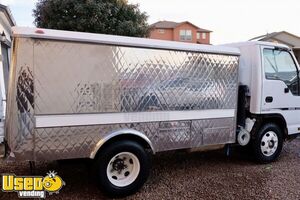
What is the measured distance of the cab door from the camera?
515 centimetres

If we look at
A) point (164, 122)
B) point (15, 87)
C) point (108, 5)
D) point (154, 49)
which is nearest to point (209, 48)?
point (154, 49)

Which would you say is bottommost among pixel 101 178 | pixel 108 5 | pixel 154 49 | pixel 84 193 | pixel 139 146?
pixel 84 193

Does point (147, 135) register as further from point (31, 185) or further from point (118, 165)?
point (31, 185)

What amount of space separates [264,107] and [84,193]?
3489 mm

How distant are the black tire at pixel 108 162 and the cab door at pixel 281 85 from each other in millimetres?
2558

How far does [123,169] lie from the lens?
13.3 feet

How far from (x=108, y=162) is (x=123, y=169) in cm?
33

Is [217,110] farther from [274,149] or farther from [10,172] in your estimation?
[10,172]

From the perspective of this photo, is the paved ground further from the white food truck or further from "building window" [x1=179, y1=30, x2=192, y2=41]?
"building window" [x1=179, y1=30, x2=192, y2=41]

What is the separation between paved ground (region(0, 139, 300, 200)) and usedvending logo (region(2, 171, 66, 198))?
3.9 inches

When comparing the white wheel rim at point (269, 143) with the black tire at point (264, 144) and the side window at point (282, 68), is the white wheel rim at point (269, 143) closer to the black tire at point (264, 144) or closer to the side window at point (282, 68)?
the black tire at point (264, 144)

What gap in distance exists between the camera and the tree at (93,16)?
1216cm

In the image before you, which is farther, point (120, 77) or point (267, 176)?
point (267, 176)

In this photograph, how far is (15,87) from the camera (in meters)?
3.32
